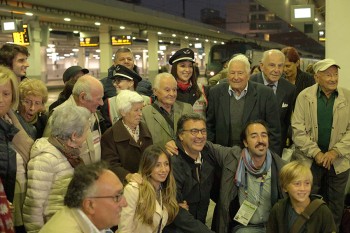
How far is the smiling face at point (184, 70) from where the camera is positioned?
4.90 m

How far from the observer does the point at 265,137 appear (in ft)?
13.5

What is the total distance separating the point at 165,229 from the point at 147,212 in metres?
0.54

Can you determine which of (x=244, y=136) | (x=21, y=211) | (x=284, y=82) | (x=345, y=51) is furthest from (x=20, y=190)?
(x=345, y=51)

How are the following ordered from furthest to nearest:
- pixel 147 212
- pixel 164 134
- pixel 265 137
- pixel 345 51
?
pixel 345 51, pixel 164 134, pixel 265 137, pixel 147 212

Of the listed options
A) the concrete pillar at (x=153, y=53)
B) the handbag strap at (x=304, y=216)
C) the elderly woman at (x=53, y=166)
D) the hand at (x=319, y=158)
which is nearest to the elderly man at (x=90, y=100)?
the elderly woman at (x=53, y=166)

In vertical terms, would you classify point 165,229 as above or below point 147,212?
below

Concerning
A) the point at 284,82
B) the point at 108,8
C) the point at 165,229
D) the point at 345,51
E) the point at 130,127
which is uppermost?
the point at 108,8

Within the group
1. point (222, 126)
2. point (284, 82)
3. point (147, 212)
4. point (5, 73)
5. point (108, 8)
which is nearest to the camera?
point (5, 73)

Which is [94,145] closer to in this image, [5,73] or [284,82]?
[5,73]

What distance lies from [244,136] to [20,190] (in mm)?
2008

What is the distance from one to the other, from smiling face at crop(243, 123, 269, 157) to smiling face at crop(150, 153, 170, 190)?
0.87 m

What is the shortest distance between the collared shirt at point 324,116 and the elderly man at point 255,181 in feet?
2.94

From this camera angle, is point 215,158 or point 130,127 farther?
point 215,158

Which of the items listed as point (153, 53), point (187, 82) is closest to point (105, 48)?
point (153, 53)
